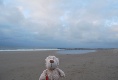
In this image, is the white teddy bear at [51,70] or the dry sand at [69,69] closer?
the white teddy bear at [51,70]

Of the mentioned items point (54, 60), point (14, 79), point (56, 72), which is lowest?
point (14, 79)

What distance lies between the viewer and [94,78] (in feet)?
34.0

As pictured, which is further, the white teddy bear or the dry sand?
the dry sand

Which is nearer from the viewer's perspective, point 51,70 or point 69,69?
point 51,70

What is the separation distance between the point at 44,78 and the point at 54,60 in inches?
24.9

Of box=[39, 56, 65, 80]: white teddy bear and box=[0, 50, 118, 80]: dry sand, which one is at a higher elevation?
box=[39, 56, 65, 80]: white teddy bear

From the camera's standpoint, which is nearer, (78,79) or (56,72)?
(56,72)

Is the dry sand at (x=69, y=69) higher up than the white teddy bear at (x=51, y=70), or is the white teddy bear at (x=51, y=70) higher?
the white teddy bear at (x=51, y=70)

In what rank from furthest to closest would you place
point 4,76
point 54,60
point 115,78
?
point 4,76, point 115,78, point 54,60

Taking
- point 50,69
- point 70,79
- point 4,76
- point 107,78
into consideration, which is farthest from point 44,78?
point 4,76

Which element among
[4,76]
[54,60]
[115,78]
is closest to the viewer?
[54,60]

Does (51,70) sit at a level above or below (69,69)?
above

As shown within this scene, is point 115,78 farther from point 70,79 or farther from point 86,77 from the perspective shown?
point 70,79

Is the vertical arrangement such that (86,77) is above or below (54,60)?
below
